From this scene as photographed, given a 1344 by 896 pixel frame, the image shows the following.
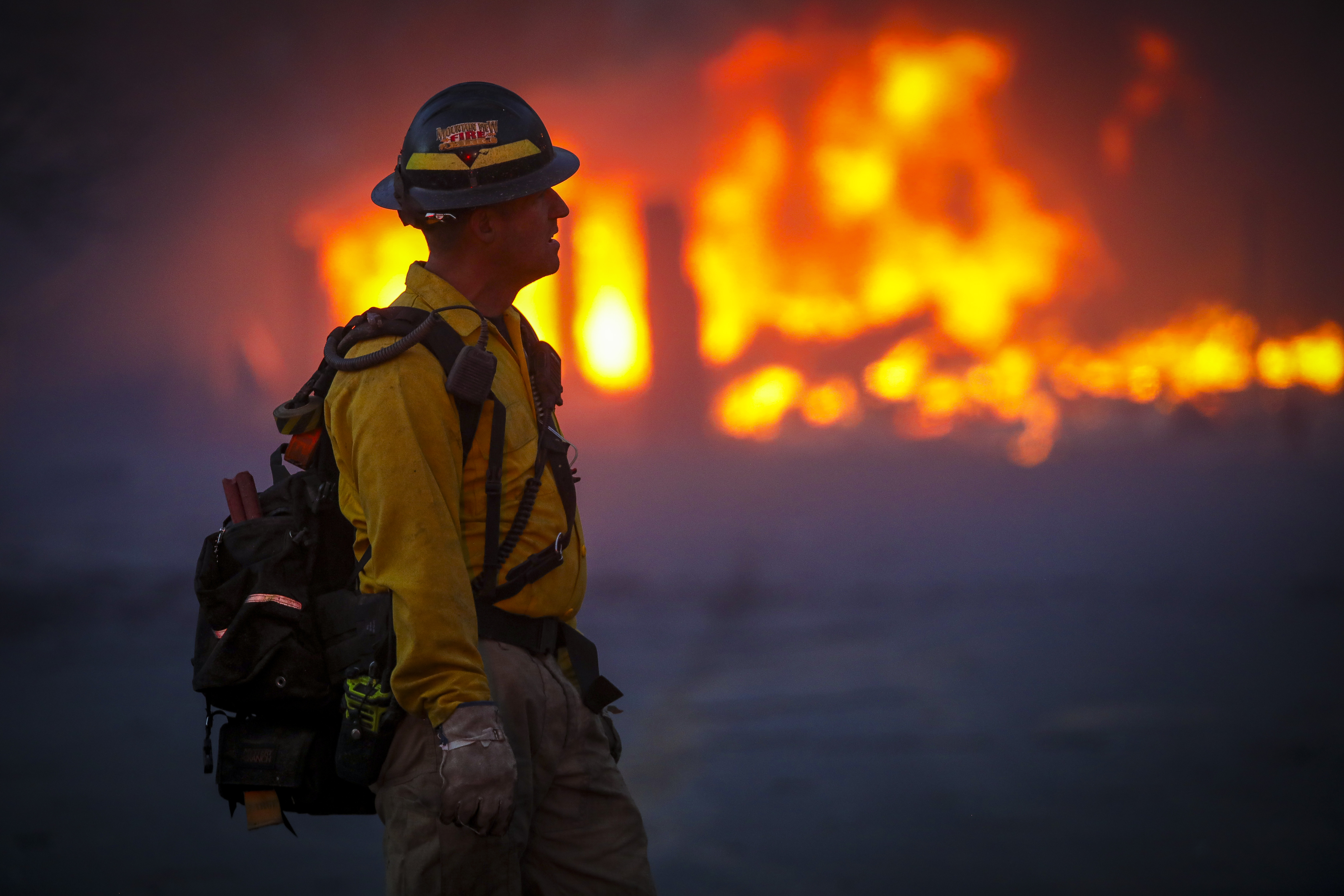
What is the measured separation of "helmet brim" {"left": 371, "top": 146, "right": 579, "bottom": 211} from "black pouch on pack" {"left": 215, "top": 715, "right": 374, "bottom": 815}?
38.3 inches

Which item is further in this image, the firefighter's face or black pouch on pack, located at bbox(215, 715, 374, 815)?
the firefighter's face

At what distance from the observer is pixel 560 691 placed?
2250 millimetres

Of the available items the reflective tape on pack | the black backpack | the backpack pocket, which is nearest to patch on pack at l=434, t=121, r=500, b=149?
the black backpack

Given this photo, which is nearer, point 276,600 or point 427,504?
point 427,504

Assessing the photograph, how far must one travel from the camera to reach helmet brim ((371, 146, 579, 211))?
7.36ft

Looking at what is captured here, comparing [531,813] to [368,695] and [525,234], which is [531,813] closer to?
[368,695]

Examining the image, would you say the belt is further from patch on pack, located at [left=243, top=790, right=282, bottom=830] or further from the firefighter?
patch on pack, located at [left=243, top=790, right=282, bottom=830]

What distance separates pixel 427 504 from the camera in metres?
1.97

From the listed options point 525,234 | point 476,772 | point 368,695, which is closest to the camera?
point 476,772

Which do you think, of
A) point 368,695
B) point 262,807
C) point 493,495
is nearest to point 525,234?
point 493,495

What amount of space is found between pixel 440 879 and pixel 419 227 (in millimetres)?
1193

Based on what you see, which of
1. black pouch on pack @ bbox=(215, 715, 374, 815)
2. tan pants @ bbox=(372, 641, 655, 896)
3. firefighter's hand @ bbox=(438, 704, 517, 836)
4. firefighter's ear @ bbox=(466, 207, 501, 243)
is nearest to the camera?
firefighter's hand @ bbox=(438, 704, 517, 836)

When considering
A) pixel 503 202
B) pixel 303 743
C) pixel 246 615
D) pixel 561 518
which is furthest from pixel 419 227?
pixel 303 743

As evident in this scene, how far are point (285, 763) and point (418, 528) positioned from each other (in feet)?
1.82
